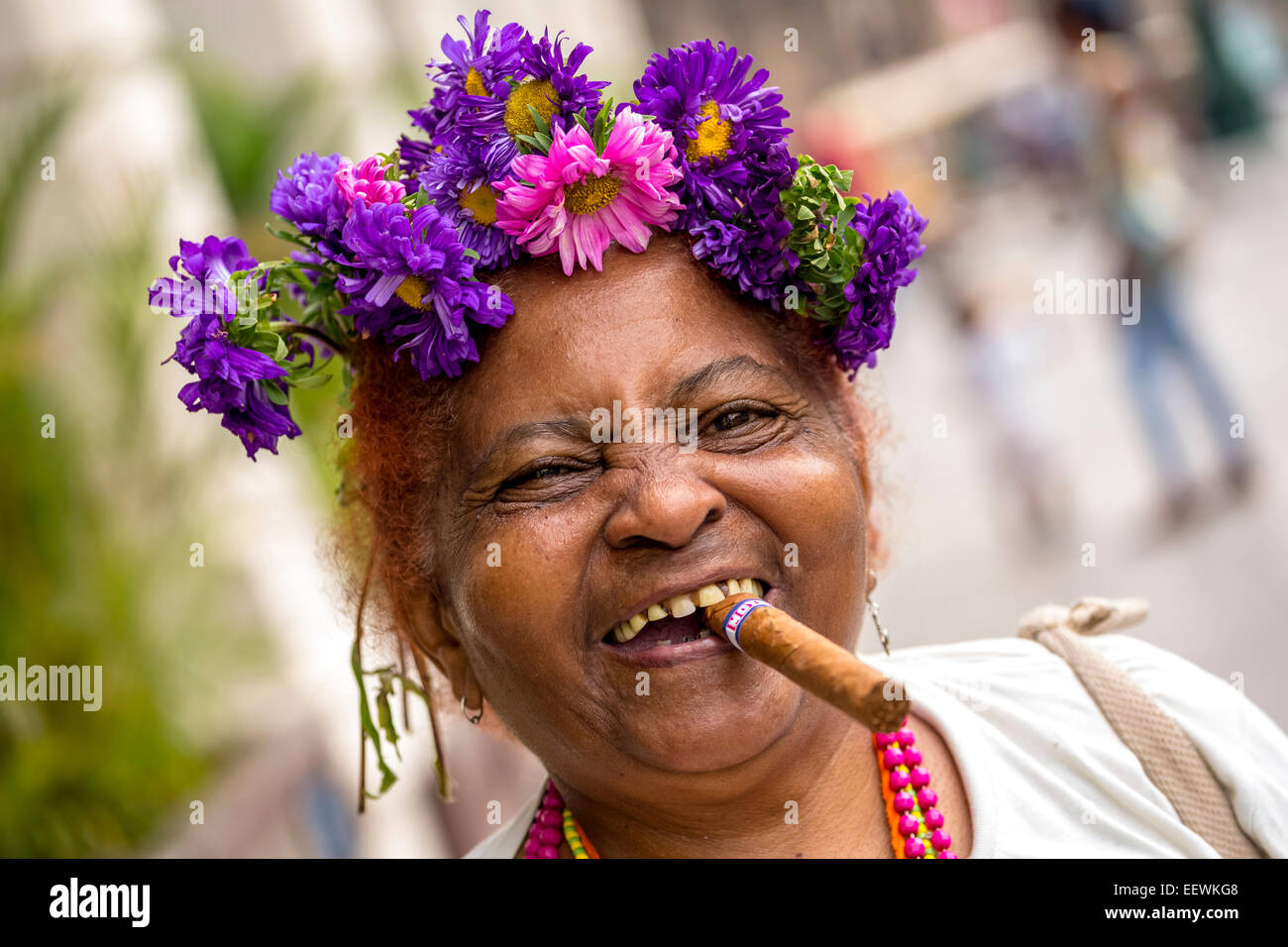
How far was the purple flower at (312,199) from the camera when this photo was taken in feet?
7.16

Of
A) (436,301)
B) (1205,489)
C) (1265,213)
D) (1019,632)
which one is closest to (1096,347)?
(1265,213)

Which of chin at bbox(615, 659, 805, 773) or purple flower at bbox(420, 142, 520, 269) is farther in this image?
purple flower at bbox(420, 142, 520, 269)

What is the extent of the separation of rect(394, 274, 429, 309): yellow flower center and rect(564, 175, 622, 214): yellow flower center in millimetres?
246

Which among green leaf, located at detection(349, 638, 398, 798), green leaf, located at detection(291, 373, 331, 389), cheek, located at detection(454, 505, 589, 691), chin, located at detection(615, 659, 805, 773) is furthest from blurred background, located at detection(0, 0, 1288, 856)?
chin, located at detection(615, 659, 805, 773)

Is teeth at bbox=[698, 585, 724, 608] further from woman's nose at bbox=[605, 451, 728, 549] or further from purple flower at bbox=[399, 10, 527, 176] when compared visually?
purple flower at bbox=[399, 10, 527, 176]

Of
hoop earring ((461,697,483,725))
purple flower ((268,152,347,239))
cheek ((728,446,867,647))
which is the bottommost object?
hoop earring ((461,697,483,725))

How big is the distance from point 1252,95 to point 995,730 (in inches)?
468

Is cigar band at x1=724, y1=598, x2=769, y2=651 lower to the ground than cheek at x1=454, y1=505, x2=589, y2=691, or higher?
lower

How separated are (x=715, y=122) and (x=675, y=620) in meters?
0.76

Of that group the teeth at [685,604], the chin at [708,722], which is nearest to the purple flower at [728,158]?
the teeth at [685,604]

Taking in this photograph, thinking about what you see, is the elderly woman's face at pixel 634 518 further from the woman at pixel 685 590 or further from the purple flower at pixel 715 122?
the purple flower at pixel 715 122

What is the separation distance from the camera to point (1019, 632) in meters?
2.56

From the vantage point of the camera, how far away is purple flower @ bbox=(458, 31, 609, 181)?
2.11 metres

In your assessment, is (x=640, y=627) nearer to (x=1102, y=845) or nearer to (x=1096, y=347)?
(x=1102, y=845)
